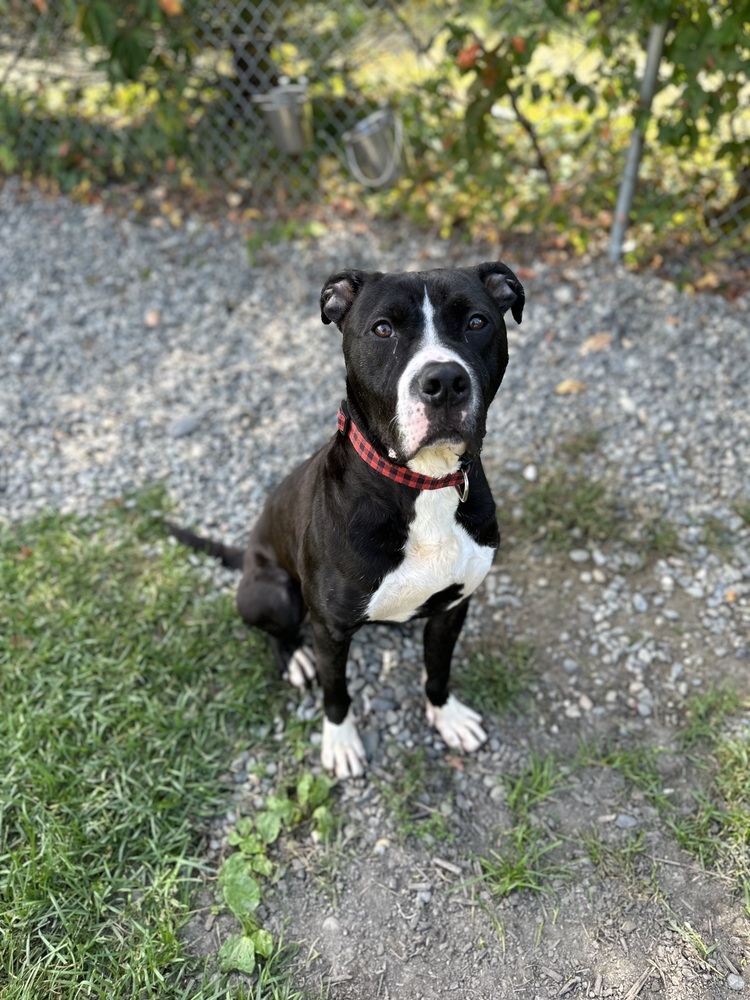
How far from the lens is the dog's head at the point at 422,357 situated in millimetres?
2053

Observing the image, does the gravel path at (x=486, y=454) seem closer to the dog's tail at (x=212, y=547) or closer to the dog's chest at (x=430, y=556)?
Answer: the dog's tail at (x=212, y=547)

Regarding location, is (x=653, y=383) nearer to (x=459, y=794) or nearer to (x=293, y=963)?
(x=459, y=794)

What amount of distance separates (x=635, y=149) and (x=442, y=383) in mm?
3607

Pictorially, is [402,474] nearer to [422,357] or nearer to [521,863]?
[422,357]

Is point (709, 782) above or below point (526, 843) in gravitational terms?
above

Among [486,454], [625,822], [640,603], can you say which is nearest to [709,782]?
[625,822]

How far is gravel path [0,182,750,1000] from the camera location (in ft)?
8.65

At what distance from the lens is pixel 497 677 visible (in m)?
3.30

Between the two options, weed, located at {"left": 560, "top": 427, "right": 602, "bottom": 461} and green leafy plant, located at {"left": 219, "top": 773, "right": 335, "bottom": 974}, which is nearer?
green leafy plant, located at {"left": 219, "top": 773, "right": 335, "bottom": 974}

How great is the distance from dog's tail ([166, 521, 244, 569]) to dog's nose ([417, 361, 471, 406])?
1.85 meters

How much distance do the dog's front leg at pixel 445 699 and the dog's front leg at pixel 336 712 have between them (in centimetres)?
33

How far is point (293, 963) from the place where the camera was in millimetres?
2555

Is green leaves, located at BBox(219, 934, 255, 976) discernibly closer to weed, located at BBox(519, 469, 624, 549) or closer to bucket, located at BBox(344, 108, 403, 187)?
weed, located at BBox(519, 469, 624, 549)

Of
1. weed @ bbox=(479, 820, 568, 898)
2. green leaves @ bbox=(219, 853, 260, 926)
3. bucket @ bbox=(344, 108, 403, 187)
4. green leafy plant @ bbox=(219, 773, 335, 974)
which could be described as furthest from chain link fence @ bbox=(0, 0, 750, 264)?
green leaves @ bbox=(219, 853, 260, 926)
